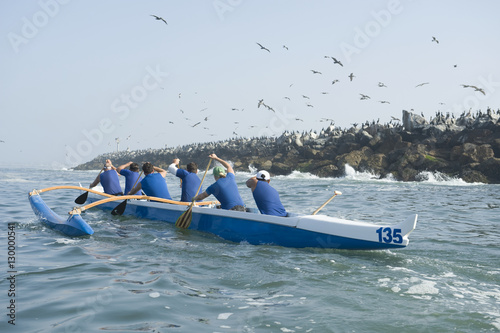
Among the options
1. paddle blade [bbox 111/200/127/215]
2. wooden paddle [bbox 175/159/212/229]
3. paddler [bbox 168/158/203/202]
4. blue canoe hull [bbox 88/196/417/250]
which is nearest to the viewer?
blue canoe hull [bbox 88/196/417/250]

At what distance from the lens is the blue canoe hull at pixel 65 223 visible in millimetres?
8992

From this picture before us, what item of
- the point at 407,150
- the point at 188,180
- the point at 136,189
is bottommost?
the point at 136,189

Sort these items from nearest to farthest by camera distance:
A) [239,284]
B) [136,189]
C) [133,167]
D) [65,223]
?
[239,284], [65,223], [136,189], [133,167]

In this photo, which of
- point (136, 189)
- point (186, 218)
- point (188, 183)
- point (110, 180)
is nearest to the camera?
point (186, 218)

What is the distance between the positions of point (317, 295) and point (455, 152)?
87.5 ft

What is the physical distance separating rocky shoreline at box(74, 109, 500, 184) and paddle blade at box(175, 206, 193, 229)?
72.8 feet

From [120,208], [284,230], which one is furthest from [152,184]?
[284,230]

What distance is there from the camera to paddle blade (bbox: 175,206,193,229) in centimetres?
979

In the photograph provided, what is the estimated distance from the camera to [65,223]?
939cm

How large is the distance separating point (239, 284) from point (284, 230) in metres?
2.46

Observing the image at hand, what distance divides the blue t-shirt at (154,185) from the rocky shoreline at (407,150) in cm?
2166

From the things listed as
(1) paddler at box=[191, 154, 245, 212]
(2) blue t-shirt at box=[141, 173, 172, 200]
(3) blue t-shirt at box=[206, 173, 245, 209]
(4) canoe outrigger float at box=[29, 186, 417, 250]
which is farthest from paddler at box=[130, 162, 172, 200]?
(3) blue t-shirt at box=[206, 173, 245, 209]

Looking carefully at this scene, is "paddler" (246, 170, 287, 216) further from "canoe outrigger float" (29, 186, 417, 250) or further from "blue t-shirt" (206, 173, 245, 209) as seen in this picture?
"blue t-shirt" (206, 173, 245, 209)

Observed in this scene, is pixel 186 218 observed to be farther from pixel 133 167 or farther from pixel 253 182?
pixel 133 167
